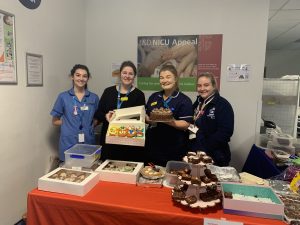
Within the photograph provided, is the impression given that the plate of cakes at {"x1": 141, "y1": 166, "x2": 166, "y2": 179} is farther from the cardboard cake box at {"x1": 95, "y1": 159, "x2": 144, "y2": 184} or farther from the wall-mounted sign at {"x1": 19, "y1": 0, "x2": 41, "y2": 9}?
the wall-mounted sign at {"x1": 19, "y1": 0, "x2": 41, "y2": 9}

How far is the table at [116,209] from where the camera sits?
1.22 metres

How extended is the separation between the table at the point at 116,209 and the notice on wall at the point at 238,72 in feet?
5.99

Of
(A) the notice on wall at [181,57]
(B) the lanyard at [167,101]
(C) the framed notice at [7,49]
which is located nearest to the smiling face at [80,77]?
(C) the framed notice at [7,49]

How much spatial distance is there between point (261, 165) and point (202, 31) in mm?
1657

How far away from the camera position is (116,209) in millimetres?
1294

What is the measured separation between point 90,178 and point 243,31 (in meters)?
2.36

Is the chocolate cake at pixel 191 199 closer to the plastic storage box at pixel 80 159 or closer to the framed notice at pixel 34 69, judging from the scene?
the plastic storage box at pixel 80 159

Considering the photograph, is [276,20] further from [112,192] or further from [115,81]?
[112,192]

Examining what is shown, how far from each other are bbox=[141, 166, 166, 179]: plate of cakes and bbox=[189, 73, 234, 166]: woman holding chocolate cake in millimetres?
532

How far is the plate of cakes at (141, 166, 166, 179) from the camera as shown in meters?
1.57

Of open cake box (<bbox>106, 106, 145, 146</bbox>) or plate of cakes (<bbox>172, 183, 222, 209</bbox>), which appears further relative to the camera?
open cake box (<bbox>106, 106, 145, 146</bbox>)

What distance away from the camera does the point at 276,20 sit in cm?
461

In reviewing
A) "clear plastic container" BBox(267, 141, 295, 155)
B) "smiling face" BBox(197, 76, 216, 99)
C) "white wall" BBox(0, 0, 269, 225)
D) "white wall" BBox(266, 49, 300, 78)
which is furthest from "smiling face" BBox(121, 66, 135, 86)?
"white wall" BBox(266, 49, 300, 78)

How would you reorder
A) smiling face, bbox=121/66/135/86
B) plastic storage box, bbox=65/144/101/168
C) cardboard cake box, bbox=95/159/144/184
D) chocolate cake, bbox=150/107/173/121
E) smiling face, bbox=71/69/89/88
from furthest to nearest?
smiling face, bbox=71/69/89/88 → smiling face, bbox=121/66/135/86 → chocolate cake, bbox=150/107/173/121 → plastic storage box, bbox=65/144/101/168 → cardboard cake box, bbox=95/159/144/184
